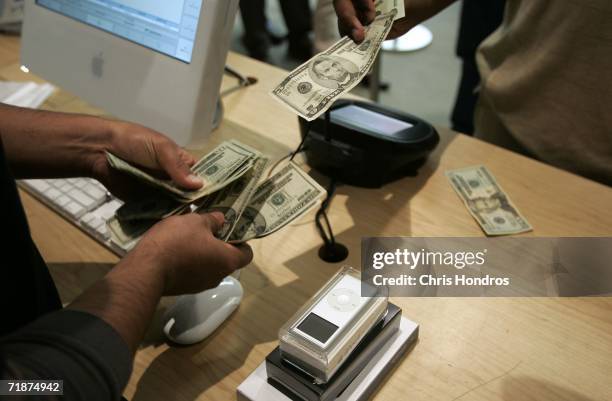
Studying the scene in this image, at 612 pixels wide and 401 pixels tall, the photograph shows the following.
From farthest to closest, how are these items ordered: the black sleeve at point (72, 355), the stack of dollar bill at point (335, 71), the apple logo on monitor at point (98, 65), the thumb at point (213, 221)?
the apple logo on monitor at point (98, 65), the stack of dollar bill at point (335, 71), the thumb at point (213, 221), the black sleeve at point (72, 355)

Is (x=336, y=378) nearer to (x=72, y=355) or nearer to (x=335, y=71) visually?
(x=72, y=355)

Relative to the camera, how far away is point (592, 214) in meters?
0.90

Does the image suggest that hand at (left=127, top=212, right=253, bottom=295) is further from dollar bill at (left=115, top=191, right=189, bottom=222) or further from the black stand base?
the black stand base

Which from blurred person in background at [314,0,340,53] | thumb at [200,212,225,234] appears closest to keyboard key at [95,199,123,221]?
thumb at [200,212,225,234]

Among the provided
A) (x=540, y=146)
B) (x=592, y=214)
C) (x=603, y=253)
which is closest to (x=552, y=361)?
(x=603, y=253)

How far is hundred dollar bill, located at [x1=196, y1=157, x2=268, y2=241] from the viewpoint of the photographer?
0.74m

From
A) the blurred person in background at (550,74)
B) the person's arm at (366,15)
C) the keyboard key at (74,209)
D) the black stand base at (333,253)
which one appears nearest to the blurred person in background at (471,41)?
the blurred person in background at (550,74)

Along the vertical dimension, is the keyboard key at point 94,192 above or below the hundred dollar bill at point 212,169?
below

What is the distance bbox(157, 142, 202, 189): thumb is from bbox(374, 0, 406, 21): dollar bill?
17.6 inches

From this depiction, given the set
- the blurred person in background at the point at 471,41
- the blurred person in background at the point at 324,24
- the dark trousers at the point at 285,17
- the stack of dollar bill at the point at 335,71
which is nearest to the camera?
the stack of dollar bill at the point at 335,71

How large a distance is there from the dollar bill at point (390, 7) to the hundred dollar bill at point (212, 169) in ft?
1.17

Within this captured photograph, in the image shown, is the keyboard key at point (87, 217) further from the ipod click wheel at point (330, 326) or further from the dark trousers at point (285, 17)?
the dark trousers at point (285, 17)

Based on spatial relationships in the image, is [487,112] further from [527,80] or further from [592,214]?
[592,214]

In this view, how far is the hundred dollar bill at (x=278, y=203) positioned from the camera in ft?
2.46
